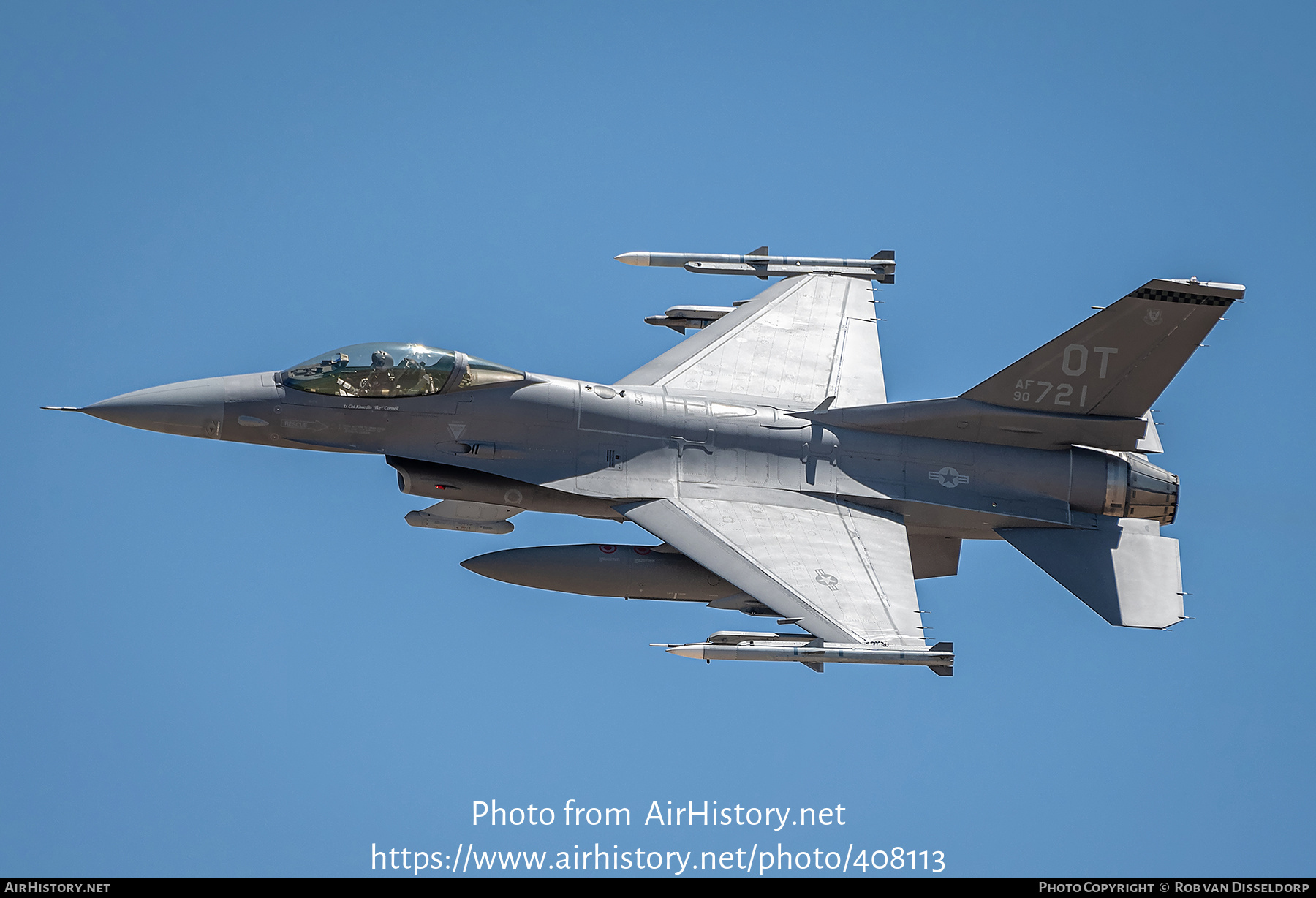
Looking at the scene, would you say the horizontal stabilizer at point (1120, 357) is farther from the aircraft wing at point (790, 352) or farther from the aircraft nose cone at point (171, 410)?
the aircraft nose cone at point (171, 410)

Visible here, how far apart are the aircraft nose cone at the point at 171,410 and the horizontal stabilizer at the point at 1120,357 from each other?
1025 centimetres

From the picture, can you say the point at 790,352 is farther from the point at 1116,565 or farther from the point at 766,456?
the point at 1116,565

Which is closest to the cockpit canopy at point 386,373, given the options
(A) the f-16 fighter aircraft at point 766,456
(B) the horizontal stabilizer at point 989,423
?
(A) the f-16 fighter aircraft at point 766,456

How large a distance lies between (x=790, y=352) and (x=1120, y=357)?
5135mm

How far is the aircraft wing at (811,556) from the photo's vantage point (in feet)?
64.7

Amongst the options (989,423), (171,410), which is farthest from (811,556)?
(171,410)

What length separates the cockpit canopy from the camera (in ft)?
68.5

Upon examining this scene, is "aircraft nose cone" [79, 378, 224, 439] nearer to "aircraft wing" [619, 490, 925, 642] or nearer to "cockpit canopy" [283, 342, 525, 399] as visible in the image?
"cockpit canopy" [283, 342, 525, 399]

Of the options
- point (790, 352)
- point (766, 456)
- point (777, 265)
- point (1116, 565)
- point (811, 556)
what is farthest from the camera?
point (777, 265)

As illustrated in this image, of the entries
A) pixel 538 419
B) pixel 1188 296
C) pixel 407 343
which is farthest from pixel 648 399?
pixel 1188 296

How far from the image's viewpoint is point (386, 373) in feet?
68.5

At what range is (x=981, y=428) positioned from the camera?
70.5 feet

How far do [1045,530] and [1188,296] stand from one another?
145 inches

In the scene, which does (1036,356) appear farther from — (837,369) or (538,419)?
(538,419)
